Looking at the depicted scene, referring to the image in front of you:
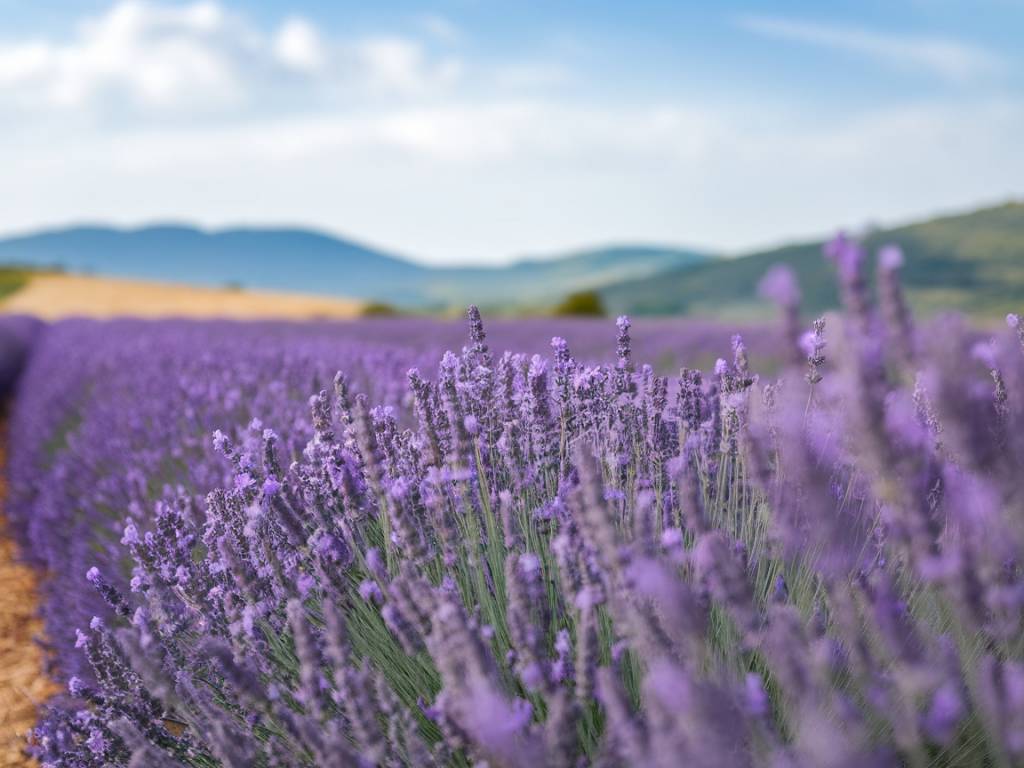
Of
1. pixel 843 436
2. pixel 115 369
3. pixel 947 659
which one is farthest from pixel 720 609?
pixel 115 369

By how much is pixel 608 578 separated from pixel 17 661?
3.27 m

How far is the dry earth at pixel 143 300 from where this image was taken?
33.6 metres

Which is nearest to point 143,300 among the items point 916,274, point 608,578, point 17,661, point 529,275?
point 916,274

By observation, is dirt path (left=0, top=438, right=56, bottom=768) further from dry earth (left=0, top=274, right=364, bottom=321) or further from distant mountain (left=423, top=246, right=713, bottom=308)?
distant mountain (left=423, top=246, right=713, bottom=308)

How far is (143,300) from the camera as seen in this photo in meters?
37.1

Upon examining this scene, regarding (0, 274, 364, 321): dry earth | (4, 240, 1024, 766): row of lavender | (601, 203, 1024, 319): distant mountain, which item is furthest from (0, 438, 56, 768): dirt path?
(0, 274, 364, 321): dry earth

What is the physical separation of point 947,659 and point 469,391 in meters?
1.32

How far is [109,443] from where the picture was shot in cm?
437

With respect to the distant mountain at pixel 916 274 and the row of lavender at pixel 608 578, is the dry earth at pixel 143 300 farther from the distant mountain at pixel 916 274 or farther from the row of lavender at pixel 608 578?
the row of lavender at pixel 608 578

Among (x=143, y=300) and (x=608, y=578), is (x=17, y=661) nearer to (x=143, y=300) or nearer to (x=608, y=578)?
(x=608, y=578)

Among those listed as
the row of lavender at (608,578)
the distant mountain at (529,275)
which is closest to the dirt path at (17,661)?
the row of lavender at (608,578)

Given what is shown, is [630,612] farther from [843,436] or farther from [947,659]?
[843,436]

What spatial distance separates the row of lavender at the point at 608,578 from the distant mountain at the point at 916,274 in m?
28.0

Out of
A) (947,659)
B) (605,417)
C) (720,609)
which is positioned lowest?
(720,609)
